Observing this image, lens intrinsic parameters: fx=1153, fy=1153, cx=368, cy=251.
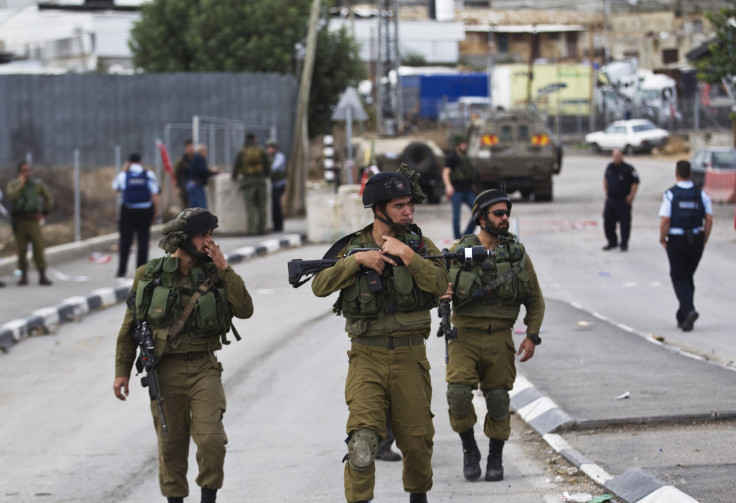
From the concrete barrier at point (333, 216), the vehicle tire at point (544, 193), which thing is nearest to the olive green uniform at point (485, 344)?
the concrete barrier at point (333, 216)

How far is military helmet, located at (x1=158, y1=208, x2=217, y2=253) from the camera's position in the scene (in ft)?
19.1

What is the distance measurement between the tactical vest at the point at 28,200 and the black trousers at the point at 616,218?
8900 millimetres

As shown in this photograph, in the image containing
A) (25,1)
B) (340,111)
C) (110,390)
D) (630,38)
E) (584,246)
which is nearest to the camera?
(110,390)

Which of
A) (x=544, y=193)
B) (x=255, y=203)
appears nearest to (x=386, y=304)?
(x=255, y=203)

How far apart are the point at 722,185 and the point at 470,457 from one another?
78.3 feet

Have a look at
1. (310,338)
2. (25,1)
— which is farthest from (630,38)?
(310,338)

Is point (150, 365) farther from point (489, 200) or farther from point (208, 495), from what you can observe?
point (489, 200)

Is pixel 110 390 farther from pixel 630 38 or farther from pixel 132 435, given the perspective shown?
pixel 630 38

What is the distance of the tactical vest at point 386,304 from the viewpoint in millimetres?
5484

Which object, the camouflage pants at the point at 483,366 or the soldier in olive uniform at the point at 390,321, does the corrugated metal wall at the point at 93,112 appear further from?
the soldier in olive uniform at the point at 390,321

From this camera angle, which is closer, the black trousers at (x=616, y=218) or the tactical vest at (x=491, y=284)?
the tactical vest at (x=491, y=284)

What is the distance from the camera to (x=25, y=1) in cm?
7238

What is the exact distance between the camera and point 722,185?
2898cm

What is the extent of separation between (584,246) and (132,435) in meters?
12.9
